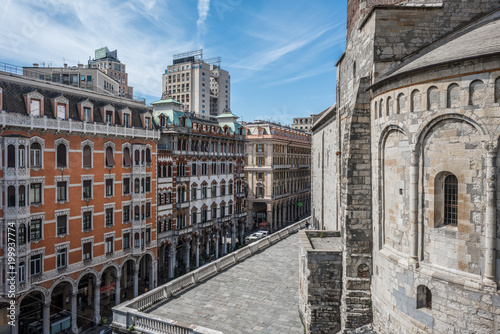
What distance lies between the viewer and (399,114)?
12.7 meters

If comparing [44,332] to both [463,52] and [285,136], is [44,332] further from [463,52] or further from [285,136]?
[285,136]

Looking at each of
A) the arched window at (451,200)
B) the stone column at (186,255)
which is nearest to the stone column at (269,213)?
the stone column at (186,255)

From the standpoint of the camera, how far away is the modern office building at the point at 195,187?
125 ft

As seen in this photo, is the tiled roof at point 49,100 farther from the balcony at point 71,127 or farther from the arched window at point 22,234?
the arched window at point 22,234

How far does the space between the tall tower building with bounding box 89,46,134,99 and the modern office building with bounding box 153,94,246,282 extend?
7542 cm

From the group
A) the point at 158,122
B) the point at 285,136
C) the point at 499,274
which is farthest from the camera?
the point at 285,136

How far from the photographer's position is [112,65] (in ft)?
381

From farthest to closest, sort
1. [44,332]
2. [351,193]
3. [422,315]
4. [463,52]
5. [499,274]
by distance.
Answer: [44,332] → [351,193] → [422,315] → [463,52] → [499,274]

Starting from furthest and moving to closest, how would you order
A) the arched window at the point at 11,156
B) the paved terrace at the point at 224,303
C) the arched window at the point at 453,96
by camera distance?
the arched window at the point at 11,156 → the paved terrace at the point at 224,303 → the arched window at the point at 453,96

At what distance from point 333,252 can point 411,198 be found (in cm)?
522

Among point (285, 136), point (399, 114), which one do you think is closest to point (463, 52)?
point (399, 114)

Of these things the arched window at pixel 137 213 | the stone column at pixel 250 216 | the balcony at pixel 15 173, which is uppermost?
the balcony at pixel 15 173

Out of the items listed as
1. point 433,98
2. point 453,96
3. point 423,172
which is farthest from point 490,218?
point 433,98

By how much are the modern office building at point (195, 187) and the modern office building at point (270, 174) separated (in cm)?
780
